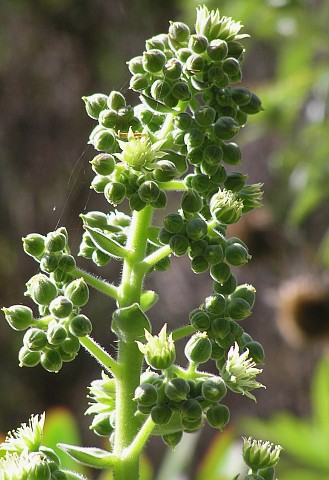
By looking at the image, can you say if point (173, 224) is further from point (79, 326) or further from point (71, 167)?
point (71, 167)

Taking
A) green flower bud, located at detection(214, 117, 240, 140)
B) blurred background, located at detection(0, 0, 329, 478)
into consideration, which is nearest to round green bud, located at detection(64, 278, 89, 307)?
green flower bud, located at detection(214, 117, 240, 140)

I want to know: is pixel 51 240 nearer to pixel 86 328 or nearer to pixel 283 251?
pixel 86 328

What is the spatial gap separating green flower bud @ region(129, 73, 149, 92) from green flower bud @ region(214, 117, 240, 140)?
0.32 feet

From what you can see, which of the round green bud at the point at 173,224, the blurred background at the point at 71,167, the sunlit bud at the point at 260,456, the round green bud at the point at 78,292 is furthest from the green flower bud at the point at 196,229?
the blurred background at the point at 71,167

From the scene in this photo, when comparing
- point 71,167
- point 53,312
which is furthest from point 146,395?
point 71,167

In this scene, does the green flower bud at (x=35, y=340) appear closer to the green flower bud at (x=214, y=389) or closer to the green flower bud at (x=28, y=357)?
the green flower bud at (x=28, y=357)

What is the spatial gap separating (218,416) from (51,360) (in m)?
Answer: 0.18

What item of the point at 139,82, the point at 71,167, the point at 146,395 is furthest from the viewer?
the point at 71,167

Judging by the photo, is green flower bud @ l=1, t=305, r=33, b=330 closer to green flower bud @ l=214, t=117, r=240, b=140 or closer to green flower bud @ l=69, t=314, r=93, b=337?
green flower bud @ l=69, t=314, r=93, b=337

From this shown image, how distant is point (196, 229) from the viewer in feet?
2.51

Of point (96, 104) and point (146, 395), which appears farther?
point (96, 104)

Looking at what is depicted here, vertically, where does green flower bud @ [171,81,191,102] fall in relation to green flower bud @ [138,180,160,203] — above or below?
above

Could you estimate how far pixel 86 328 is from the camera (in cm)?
76

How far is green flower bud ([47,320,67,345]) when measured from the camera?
75 cm
